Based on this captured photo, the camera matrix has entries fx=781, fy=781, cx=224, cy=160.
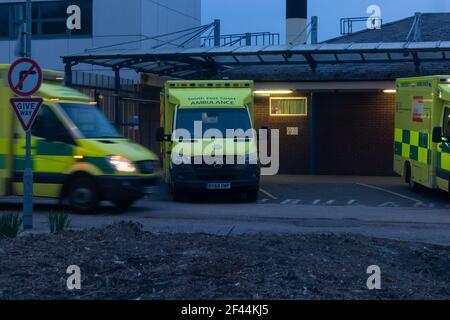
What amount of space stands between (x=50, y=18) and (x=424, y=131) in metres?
17.9

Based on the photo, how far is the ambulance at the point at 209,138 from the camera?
1808 centimetres

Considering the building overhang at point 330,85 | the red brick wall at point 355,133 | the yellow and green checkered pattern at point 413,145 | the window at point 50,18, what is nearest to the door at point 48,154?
the yellow and green checkered pattern at point 413,145

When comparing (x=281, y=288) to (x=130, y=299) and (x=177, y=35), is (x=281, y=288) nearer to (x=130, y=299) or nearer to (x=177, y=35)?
(x=130, y=299)

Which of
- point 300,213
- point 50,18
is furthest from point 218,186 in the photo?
point 50,18

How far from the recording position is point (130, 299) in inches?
272

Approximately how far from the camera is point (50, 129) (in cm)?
1578

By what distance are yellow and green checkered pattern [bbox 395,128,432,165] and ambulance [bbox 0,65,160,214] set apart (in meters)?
7.71

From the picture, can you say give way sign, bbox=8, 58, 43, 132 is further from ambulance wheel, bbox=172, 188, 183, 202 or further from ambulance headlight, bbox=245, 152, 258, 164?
ambulance headlight, bbox=245, 152, 258, 164

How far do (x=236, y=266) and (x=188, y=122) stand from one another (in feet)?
36.9

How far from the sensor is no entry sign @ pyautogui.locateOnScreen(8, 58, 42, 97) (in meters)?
12.8

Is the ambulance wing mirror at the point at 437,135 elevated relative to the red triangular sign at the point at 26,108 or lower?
lower

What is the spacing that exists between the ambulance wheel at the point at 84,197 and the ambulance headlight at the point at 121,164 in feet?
1.91

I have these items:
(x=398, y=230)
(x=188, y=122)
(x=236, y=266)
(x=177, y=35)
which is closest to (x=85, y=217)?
(x=188, y=122)

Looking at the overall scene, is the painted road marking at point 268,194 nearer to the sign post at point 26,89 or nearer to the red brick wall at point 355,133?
the red brick wall at point 355,133
